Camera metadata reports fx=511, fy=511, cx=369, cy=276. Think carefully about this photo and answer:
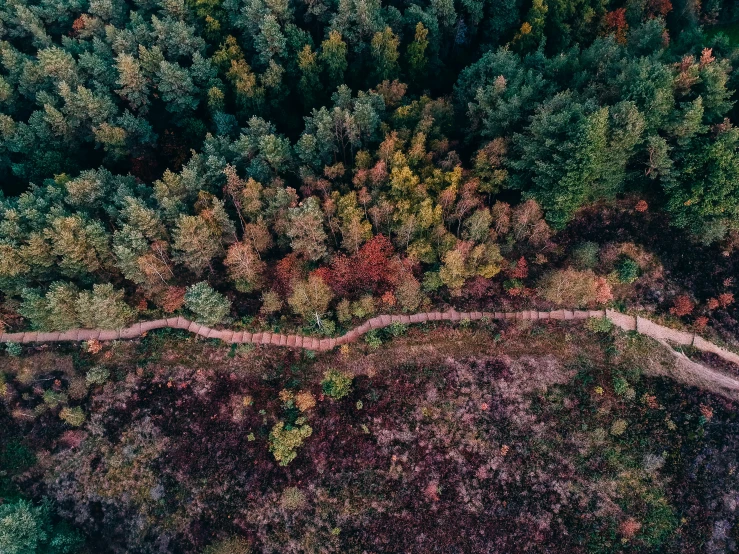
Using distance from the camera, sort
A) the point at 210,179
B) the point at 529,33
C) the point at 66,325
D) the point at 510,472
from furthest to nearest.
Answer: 1. the point at 529,33
2. the point at 210,179
3. the point at 66,325
4. the point at 510,472

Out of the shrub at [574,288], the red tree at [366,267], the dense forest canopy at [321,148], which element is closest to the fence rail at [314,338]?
the shrub at [574,288]

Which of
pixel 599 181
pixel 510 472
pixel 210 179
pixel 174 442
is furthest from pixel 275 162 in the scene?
pixel 510 472

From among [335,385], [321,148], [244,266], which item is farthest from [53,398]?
[321,148]

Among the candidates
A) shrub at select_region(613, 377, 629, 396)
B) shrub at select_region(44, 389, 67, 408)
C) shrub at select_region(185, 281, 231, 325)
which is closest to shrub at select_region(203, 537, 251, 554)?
shrub at select_region(185, 281, 231, 325)

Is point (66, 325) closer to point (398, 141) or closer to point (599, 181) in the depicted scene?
point (398, 141)

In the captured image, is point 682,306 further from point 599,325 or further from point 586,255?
point 586,255

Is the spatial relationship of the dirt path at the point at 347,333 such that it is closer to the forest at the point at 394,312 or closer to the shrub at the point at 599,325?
the shrub at the point at 599,325
